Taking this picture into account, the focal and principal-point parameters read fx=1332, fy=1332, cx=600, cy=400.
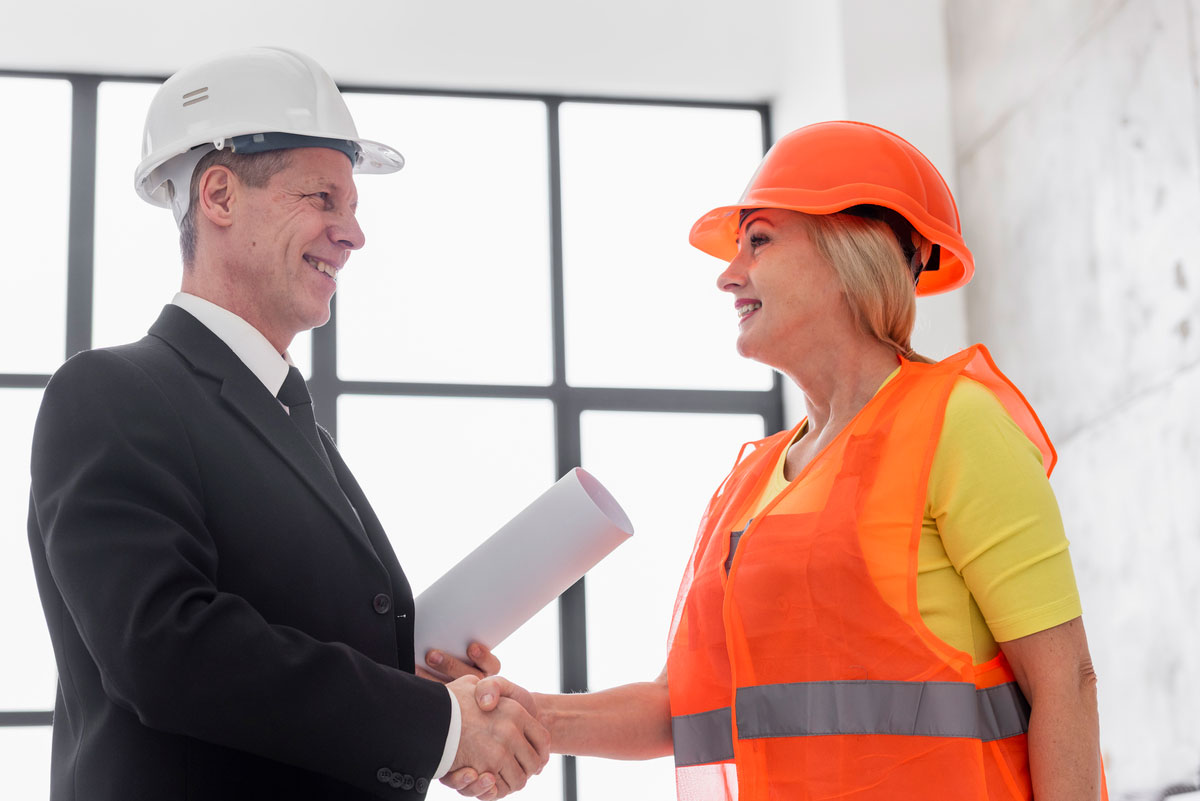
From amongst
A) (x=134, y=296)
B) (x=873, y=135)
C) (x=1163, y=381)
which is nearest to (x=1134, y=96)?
(x=1163, y=381)

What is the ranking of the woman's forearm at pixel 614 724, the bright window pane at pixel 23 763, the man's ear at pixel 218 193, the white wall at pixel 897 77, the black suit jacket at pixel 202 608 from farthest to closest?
the white wall at pixel 897 77 → the bright window pane at pixel 23 763 → the woman's forearm at pixel 614 724 → the man's ear at pixel 218 193 → the black suit jacket at pixel 202 608

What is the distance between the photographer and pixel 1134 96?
2848 mm

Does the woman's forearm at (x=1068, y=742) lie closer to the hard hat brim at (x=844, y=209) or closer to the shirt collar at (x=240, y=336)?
the hard hat brim at (x=844, y=209)

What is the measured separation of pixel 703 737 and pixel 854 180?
85 centimetres

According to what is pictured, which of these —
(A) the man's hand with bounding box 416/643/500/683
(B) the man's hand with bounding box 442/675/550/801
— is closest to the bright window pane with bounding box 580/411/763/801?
(A) the man's hand with bounding box 416/643/500/683

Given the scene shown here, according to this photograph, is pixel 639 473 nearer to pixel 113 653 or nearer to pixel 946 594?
pixel 946 594

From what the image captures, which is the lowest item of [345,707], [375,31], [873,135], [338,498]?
→ [345,707]

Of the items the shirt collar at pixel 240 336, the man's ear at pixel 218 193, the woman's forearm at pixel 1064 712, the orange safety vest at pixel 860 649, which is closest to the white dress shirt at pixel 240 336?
the shirt collar at pixel 240 336

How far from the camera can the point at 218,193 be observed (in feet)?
6.09

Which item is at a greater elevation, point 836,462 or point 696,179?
point 696,179

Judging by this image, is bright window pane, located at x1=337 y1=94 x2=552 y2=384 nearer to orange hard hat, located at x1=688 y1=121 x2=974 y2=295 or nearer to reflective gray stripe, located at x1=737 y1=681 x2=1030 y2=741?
orange hard hat, located at x1=688 y1=121 x2=974 y2=295

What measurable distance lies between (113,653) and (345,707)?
0.26m

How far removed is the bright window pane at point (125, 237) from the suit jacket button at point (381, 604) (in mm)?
2393

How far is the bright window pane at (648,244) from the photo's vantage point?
407 cm
